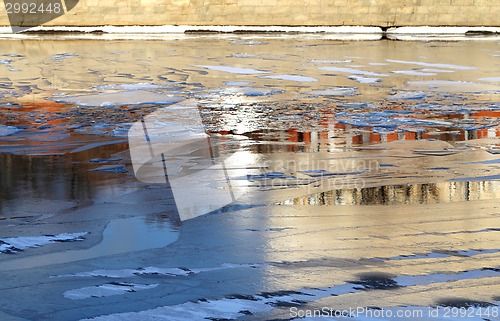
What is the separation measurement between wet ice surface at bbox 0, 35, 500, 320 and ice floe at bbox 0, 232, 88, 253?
0.11ft

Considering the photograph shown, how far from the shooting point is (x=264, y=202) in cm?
651

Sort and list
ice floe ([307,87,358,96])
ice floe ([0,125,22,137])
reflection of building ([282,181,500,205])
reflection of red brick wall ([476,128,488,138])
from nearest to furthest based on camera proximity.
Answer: reflection of building ([282,181,500,205]), reflection of red brick wall ([476,128,488,138]), ice floe ([0,125,22,137]), ice floe ([307,87,358,96])

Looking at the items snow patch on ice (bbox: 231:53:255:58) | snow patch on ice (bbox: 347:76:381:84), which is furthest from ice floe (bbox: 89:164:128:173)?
snow patch on ice (bbox: 231:53:255:58)

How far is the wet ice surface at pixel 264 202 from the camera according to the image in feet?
15.2

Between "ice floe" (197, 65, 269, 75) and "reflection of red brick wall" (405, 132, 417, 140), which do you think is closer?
"reflection of red brick wall" (405, 132, 417, 140)

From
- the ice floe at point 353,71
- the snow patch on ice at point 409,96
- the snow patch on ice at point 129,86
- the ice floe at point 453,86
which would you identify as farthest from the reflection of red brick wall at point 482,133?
the snow patch on ice at point 129,86

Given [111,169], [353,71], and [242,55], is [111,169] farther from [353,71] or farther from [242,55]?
[242,55]

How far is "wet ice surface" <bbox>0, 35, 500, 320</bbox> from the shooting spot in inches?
182

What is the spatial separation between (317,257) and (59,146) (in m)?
4.45

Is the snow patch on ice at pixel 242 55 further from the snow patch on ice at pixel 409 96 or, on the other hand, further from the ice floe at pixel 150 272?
the ice floe at pixel 150 272

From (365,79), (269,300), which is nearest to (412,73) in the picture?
(365,79)

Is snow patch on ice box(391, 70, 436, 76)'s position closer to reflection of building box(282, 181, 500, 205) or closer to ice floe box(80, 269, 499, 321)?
reflection of building box(282, 181, 500, 205)

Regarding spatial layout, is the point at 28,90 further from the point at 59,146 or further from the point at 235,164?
the point at 235,164

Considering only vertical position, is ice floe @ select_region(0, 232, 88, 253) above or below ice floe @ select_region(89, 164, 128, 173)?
above
